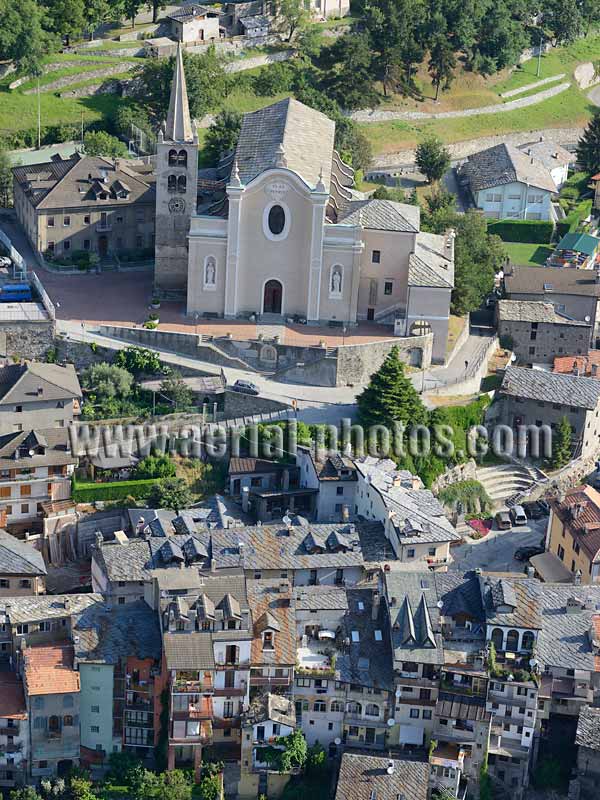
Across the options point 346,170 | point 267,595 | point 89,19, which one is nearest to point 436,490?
point 267,595

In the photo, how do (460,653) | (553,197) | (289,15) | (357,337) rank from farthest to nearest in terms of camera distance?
1. (289,15)
2. (553,197)
3. (357,337)
4. (460,653)

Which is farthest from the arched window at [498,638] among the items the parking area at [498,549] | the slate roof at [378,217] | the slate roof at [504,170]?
the slate roof at [504,170]

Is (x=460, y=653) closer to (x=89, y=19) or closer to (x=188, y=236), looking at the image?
(x=188, y=236)

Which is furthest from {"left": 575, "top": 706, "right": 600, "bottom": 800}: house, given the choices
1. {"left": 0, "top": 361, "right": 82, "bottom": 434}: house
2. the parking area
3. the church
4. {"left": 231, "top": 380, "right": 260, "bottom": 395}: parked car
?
{"left": 0, "top": 361, "right": 82, "bottom": 434}: house

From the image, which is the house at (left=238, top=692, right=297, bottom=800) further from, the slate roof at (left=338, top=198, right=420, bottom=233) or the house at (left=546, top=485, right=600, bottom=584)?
the slate roof at (left=338, top=198, right=420, bottom=233)

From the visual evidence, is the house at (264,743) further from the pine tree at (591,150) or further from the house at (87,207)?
the pine tree at (591,150)
